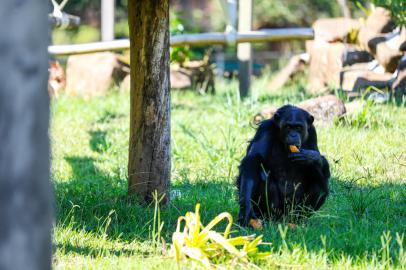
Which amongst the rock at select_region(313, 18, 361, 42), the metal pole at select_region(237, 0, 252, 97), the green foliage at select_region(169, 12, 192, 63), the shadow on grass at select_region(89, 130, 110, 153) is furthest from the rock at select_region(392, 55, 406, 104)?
the shadow on grass at select_region(89, 130, 110, 153)

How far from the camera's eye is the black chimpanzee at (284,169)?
5.55 metres

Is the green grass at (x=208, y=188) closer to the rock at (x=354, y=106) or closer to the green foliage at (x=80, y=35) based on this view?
the rock at (x=354, y=106)

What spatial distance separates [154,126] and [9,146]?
3.69 m

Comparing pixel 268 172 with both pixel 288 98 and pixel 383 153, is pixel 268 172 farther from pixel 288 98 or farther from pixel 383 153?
pixel 288 98

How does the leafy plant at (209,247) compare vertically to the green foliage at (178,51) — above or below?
below

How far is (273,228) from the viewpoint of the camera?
200 inches

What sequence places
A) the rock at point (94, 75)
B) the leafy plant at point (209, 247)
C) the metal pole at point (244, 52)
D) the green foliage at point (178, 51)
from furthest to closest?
the green foliage at point (178, 51), the rock at point (94, 75), the metal pole at point (244, 52), the leafy plant at point (209, 247)

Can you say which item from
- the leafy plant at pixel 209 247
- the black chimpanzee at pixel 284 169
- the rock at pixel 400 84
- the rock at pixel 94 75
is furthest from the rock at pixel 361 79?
the leafy plant at pixel 209 247

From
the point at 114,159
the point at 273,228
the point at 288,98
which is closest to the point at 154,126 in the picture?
the point at 273,228

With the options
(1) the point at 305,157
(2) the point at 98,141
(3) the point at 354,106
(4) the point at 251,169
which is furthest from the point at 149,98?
(3) the point at 354,106

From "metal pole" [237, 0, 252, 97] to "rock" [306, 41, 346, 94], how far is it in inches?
55.1

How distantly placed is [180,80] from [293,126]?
26.6 feet

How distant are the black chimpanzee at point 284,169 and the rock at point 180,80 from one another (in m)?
7.61

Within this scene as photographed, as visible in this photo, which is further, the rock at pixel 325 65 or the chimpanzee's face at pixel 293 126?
the rock at pixel 325 65
